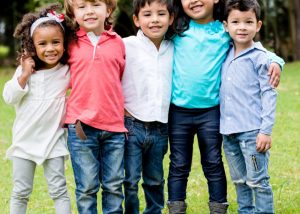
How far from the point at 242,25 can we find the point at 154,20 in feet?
1.92

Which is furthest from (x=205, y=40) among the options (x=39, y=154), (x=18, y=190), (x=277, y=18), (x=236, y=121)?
(x=277, y=18)

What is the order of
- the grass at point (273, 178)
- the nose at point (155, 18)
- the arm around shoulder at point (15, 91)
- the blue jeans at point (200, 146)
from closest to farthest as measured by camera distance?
the arm around shoulder at point (15, 91)
the nose at point (155, 18)
the blue jeans at point (200, 146)
the grass at point (273, 178)

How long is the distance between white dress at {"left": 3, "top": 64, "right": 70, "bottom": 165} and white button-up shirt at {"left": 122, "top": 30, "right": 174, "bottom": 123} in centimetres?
43

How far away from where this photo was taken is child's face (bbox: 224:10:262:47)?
4059 millimetres

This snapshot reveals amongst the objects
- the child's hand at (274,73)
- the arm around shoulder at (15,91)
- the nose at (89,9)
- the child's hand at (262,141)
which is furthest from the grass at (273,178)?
the nose at (89,9)

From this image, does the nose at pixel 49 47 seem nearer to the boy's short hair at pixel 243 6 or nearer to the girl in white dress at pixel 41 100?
the girl in white dress at pixel 41 100

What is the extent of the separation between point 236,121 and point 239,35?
57 centimetres

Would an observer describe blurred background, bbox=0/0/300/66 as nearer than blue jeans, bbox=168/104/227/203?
No

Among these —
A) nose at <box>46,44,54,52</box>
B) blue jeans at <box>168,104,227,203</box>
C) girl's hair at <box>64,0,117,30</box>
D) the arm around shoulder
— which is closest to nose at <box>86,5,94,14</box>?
girl's hair at <box>64,0,117,30</box>

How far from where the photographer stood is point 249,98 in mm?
4066

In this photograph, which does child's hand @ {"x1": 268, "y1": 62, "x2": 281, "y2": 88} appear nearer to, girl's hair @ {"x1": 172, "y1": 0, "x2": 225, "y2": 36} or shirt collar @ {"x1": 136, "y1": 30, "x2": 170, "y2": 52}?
girl's hair @ {"x1": 172, "y1": 0, "x2": 225, "y2": 36}

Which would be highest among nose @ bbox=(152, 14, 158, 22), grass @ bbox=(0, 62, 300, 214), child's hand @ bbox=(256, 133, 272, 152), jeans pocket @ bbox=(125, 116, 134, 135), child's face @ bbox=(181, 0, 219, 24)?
child's face @ bbox=(181, 0, 219, 24)

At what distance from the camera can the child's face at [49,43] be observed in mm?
3963

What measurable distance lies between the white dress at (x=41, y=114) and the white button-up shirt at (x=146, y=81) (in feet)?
1.42
